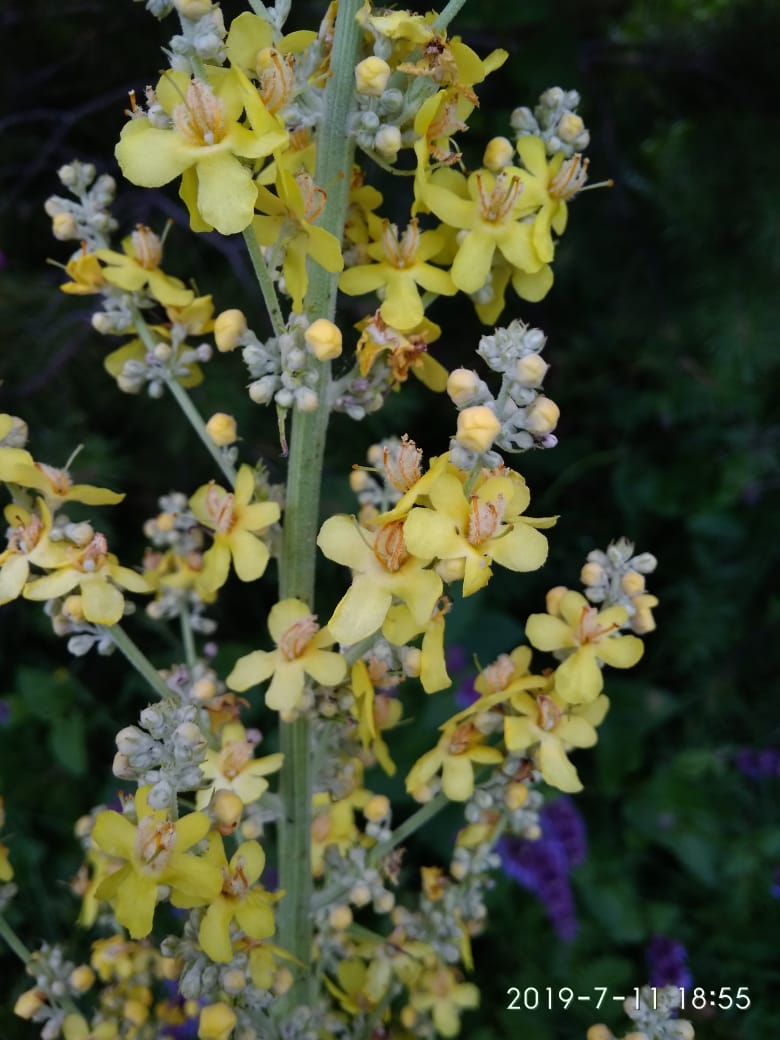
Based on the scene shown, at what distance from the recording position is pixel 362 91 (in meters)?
0.61

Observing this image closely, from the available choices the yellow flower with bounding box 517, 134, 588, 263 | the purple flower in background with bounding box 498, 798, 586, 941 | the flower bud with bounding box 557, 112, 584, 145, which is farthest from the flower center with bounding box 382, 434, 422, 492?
the purple flower in background with bounding box 498, 798, 586, 941

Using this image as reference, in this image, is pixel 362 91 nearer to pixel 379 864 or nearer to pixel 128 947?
pixel 379 864

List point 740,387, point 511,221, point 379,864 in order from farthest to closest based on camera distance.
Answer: point 740,387
point 379,864
point 511,221

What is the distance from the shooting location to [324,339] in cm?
64

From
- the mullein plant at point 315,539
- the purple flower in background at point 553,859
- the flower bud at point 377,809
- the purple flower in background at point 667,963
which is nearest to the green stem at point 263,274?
the mullein plant at point 315,539

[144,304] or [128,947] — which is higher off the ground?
[144,304]

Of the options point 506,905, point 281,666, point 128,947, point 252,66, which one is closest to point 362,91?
point 252,66

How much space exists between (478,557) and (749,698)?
141 centimetres

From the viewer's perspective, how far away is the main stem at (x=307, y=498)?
65cm

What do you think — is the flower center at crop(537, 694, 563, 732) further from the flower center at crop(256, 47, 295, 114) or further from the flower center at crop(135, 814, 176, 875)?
the flower center at crop(256, 47, 295, 114)

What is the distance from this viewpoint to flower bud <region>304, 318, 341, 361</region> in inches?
25.1

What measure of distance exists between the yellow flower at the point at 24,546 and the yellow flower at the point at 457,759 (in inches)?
13.8

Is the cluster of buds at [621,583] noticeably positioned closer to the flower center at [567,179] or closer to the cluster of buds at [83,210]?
the flower center at [567,179]

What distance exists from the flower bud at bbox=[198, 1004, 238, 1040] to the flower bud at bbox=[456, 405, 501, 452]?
464 millimetres
